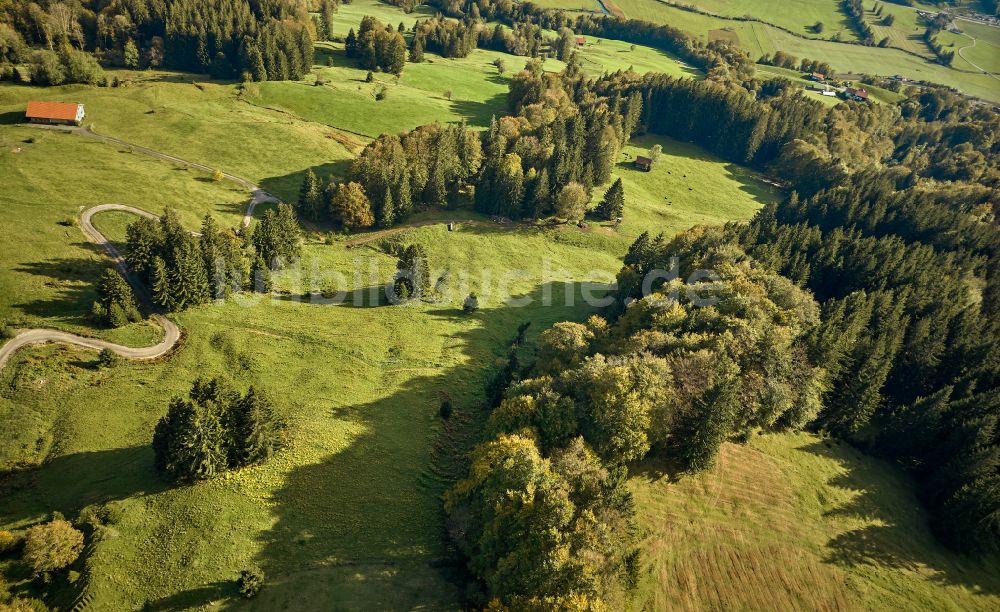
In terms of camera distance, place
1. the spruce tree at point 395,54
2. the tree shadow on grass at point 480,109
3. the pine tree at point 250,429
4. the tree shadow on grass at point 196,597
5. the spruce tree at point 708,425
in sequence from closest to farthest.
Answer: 1. the tree shadow on grass at point 196,597
2. the pine tree at point 250,429
3. the spruce tree at point 708,425
4. the tree shadow on grass at point 480,109
5. the spruce tree at point 395,54

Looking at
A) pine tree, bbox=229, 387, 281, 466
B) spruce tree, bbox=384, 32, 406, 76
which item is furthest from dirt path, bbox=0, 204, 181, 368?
spruce tree, bbox=384, 32, 406, 76

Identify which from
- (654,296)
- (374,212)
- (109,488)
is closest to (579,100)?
(374,212)

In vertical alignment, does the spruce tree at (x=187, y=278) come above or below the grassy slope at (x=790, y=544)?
above

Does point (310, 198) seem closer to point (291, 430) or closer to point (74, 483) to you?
point (291, 430)

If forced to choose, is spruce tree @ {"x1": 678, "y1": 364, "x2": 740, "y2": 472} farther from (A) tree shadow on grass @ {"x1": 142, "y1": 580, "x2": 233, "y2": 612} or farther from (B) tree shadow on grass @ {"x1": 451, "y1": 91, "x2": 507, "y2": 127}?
(B) tree shadow on grass @ {"x1": 451, "y1": 91, "x2": 507, "y2": 127}

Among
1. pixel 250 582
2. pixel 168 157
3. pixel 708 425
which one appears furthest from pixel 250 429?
pixel 168 157

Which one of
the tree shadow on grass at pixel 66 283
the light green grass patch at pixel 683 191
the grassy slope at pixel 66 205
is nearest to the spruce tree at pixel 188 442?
the grassy slope at pixel 66 205

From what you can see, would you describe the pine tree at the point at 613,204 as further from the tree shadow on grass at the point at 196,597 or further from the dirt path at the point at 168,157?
the tree shadow on grass at the point at 196,597
